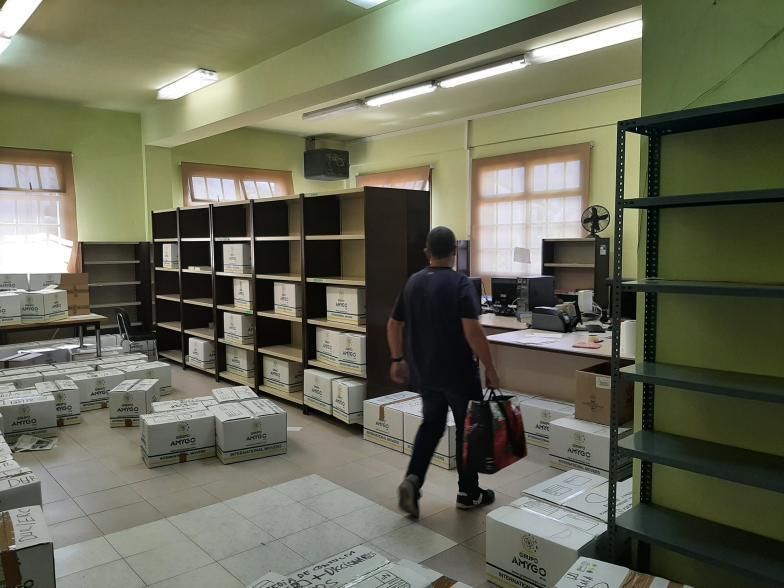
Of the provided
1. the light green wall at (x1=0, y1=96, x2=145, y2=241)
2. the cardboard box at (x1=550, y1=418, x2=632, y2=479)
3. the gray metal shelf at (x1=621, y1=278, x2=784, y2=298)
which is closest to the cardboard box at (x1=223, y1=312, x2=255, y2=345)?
the cardboard box at (x1=550, y1=418, x2=632, y2=479)

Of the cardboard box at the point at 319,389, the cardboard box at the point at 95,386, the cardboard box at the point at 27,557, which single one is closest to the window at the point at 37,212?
the cardboard box at the point at 95,386

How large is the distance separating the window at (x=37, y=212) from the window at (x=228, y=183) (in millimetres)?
1693

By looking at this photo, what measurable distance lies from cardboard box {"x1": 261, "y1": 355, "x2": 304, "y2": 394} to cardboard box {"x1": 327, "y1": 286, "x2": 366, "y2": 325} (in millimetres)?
735

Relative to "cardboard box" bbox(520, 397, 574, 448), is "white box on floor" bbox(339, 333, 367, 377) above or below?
above

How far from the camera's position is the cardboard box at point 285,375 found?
522cm

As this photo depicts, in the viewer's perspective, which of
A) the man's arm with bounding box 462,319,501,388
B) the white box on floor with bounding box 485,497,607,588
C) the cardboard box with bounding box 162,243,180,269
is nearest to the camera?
the white box on floor with bounding box 485,497,607,588

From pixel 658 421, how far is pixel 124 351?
650cm

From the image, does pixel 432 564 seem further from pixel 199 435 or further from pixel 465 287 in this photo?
pixel 199 435

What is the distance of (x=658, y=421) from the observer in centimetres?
230

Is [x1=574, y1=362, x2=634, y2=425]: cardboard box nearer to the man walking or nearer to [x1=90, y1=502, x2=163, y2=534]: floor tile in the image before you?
the man walking

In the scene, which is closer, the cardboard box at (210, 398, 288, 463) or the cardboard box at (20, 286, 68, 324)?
the cardboard box at (210, 398, 288, 463)

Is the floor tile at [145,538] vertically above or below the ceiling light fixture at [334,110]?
below

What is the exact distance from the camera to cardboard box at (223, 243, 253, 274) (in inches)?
223

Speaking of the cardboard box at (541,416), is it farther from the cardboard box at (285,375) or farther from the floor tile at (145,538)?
the floor tile at (145,538)
